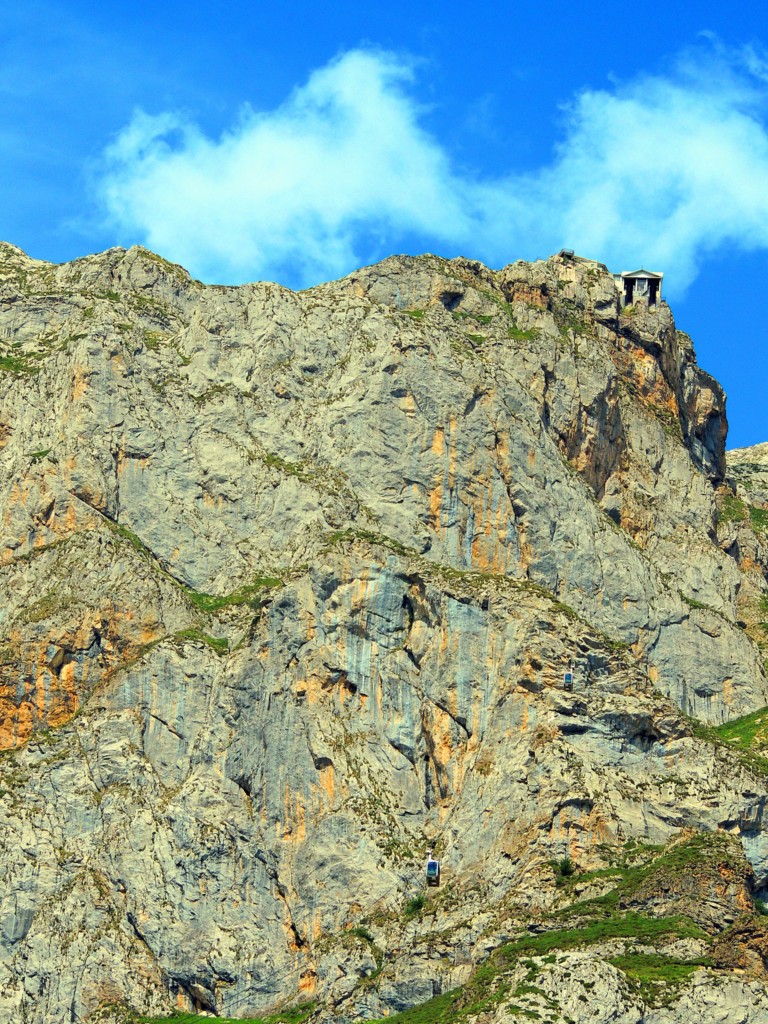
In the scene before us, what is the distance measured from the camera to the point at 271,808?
194m

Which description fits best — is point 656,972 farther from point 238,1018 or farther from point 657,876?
point 238,1018

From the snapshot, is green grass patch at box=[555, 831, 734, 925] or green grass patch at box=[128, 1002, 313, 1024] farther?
green grass patch at box=[128, 1002, 313, 1024]

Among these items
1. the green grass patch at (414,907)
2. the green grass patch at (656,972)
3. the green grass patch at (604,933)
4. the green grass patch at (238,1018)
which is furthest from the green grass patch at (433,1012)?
the green grass patch at (656,972)

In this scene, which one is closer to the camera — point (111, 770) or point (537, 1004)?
point (537, 1004)

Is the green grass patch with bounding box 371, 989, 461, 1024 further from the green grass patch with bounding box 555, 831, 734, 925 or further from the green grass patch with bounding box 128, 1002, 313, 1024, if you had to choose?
the green grass patch with bounding box 555, 831, 734, 925

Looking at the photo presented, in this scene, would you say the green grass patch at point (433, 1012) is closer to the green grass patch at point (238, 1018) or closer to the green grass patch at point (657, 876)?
the green grass patch at point (238, 1018)

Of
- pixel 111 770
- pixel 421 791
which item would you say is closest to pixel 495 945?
pixel 421 791

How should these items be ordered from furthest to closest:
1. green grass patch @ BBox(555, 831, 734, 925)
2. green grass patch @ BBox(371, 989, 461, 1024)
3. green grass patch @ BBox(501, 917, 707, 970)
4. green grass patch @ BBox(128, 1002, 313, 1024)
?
green grass patch @ BBox(128, 1002, 313, 1024) < green grass patch @ BBox(555, 831, 734, 925) < green grass patch @ BBox(501, 917, 707, 970) < green grass patch @ BBox(371, 989, 461, 1024)

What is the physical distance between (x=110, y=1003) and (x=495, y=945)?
29.1 metres

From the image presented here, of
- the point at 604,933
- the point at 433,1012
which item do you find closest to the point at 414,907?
the point at 433,1012

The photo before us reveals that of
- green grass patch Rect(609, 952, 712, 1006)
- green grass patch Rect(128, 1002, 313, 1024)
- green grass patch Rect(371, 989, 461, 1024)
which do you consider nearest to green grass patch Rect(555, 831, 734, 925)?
green grass patch Rect(609, 952, 712, 1006)

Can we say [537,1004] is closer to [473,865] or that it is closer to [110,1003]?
[473,865]

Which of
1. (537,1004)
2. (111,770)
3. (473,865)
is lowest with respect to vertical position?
(537,1004)

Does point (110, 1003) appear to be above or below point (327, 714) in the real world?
below
